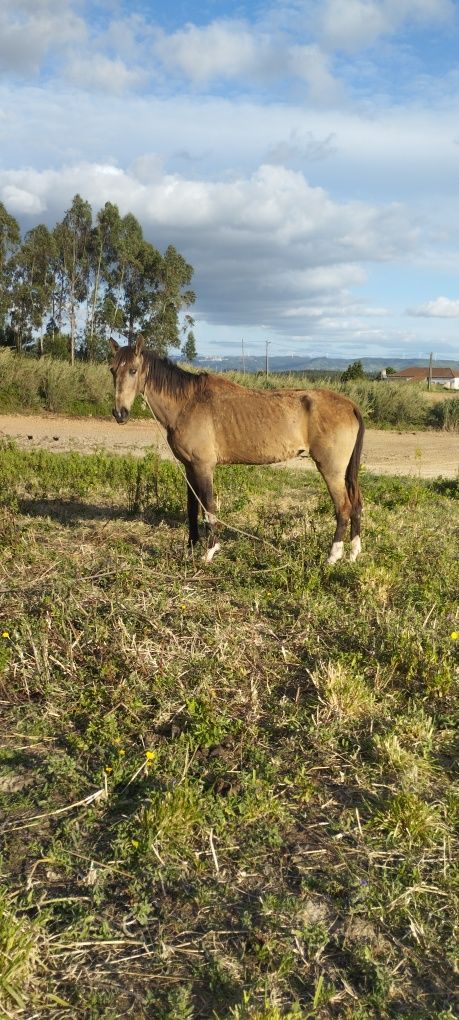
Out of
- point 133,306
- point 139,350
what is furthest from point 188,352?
point 139,350

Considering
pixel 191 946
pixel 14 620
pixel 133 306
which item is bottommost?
pixel 191 946

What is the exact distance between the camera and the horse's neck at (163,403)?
635cm

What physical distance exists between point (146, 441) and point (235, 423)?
9.46 m

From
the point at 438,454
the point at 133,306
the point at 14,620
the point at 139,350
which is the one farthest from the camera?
the point at 133,306

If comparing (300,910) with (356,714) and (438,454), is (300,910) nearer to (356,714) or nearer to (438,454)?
(356,714)

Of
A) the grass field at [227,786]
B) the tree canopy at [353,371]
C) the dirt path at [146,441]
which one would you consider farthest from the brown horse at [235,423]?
the tree canopy at [353,371]

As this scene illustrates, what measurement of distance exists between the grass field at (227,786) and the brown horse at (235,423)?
0.83 meters

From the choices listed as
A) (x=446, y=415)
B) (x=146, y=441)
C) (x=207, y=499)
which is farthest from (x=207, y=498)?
(x=446, y=415)

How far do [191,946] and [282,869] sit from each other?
0.50 m

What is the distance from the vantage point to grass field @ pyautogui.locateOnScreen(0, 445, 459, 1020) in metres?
2.19

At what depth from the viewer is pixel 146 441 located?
15531 millimetres

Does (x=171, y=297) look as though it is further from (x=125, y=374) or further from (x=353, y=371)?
(x=125, y=374)

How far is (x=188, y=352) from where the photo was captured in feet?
132

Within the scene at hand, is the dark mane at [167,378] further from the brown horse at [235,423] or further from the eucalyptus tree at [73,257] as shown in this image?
the eucalyptus tree at [73,257]
